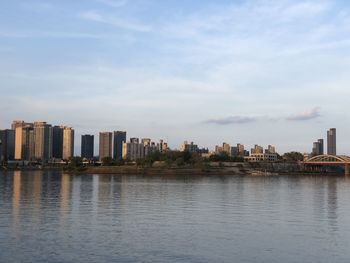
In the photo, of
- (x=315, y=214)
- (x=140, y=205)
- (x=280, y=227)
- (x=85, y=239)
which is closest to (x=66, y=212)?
(x=140, y=205)

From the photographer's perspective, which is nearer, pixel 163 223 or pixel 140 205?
pixel 163 223

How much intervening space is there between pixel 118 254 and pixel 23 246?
506 cm

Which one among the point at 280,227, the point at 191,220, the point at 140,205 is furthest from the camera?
the point at 140,205

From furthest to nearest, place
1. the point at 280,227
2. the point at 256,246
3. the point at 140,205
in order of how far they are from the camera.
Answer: the point at 140,205 < the point at 280,227 < the point at 256,246

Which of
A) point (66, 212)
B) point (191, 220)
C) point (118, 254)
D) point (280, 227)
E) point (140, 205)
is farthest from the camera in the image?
point (140, 205)

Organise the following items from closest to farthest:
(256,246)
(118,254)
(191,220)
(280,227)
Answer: (118,254)
(256,246)
(280,227)
(191,220)

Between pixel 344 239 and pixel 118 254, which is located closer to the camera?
pixel 118 254

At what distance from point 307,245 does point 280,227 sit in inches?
259

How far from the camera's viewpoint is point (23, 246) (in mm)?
26375

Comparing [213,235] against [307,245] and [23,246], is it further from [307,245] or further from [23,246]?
[23,246]

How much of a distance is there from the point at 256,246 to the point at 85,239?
366 inches

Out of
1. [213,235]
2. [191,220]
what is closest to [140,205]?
[191,220]

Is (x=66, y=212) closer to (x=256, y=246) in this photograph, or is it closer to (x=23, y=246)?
(x=23, y=246)

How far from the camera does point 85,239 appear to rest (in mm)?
29031
